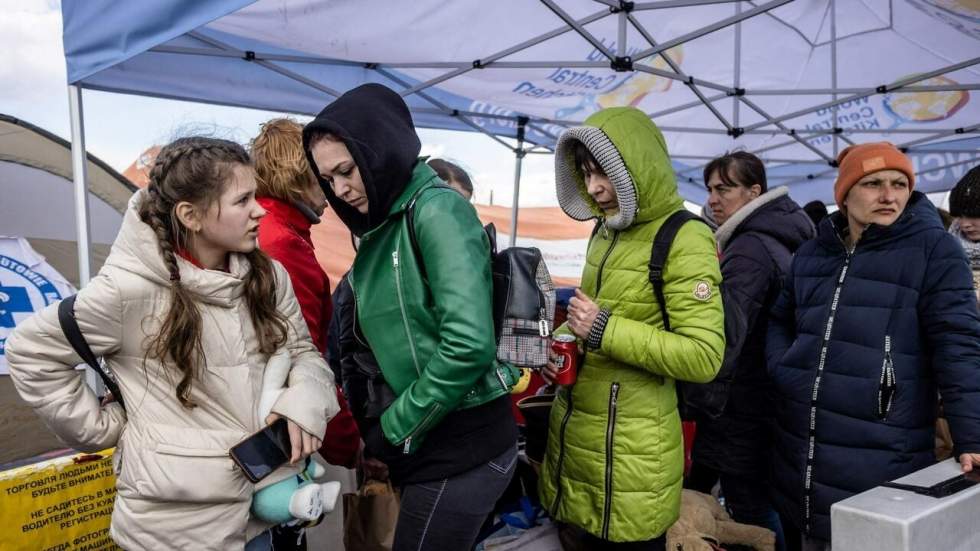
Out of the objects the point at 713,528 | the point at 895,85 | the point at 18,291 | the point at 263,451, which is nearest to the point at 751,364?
the point at 713,528

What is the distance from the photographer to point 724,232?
2.54 m

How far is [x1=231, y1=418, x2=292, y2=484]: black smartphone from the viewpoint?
1380 millimetres

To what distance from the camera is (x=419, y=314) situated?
4.77 ft

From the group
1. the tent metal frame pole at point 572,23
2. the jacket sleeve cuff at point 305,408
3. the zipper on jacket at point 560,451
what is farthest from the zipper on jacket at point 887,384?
the tent metal frame pole at point 572,23

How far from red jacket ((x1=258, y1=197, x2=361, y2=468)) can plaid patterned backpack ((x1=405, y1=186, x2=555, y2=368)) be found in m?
0.67

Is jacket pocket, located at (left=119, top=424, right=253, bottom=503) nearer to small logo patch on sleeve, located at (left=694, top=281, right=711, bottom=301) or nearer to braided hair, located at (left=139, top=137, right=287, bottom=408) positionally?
braided hair, located at (left=139, top=137, right=287, bottom=408)

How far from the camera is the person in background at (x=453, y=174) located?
2.96 meters

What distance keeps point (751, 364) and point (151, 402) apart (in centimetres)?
202

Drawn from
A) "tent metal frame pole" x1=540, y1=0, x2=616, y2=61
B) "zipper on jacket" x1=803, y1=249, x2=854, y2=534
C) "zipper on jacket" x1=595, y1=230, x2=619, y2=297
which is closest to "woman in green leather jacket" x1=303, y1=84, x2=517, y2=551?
"zipper on jacket" x1=595, y1=230, x2=619, y2=297

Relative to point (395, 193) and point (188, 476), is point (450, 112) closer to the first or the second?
point (395, 193)

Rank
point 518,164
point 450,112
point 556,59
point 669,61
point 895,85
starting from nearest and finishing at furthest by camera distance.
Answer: point 669,61 < point 556,59 < point 895,85 < point 450,112 < point 518,164

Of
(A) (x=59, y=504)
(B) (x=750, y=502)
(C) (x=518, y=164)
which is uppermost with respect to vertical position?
(C) (x=518, y=164)

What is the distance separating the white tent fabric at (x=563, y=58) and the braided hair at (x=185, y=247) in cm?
63

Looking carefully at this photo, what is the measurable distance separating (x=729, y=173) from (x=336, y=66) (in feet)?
9.25
